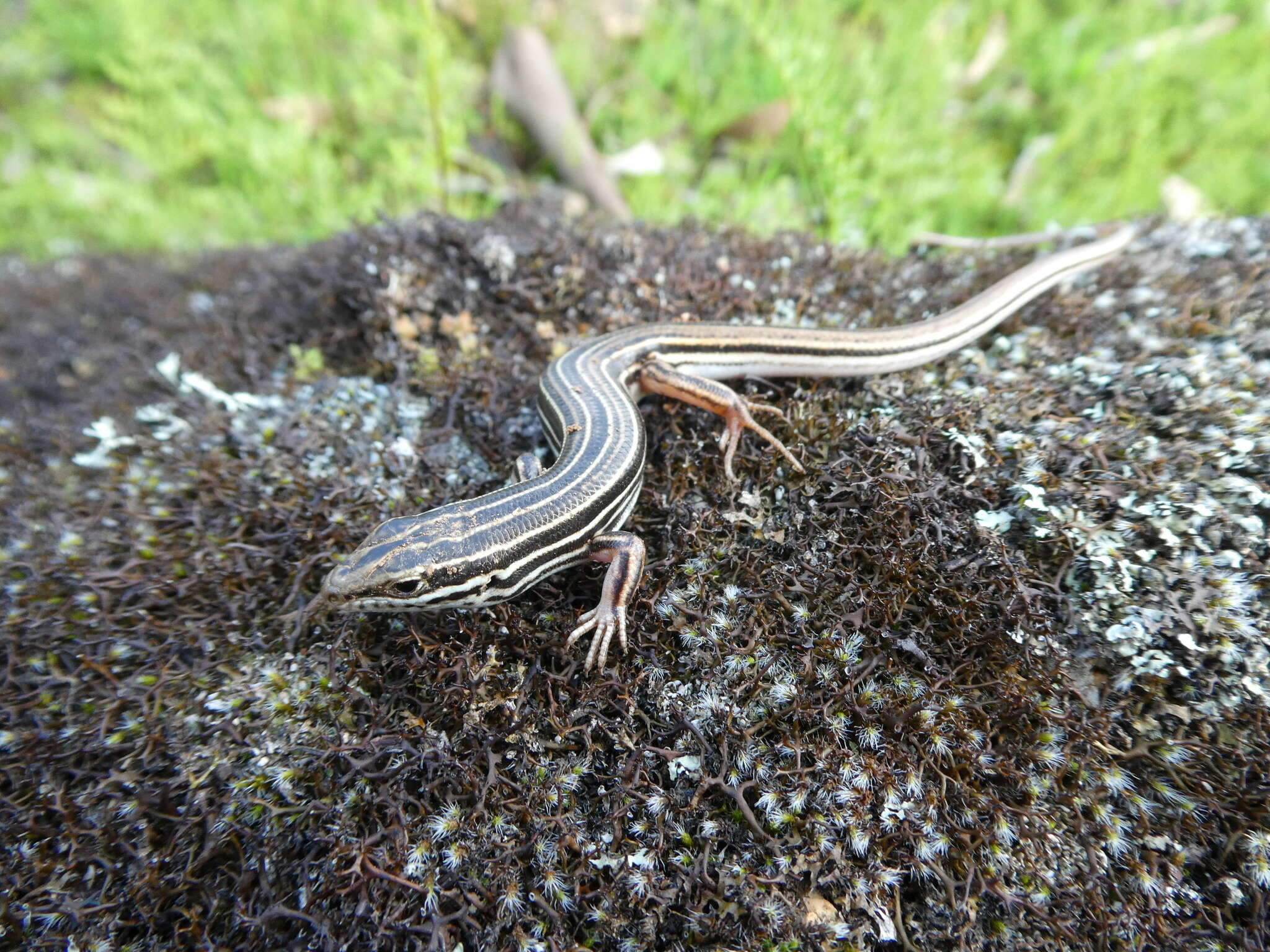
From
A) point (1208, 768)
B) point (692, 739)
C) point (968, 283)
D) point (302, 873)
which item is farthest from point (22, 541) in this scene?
point (968, 283)

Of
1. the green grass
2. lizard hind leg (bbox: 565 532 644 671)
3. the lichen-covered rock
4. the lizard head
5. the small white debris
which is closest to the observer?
the lichen-covered rock

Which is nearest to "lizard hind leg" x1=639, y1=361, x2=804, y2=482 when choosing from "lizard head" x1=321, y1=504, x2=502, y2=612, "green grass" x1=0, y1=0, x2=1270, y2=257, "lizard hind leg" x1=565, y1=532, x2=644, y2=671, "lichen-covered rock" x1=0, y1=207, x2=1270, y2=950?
"lichen-covered rock" x1=0, y1=207, x2=1270, y2=950

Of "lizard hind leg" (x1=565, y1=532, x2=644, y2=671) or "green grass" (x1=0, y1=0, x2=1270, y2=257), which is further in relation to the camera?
"green grass" (x1=0, y1=0, x2=1270, y2=257)

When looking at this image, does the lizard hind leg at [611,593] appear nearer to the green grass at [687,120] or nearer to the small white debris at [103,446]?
the small white debris at [103,446]

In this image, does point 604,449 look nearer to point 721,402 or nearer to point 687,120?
point 721,402

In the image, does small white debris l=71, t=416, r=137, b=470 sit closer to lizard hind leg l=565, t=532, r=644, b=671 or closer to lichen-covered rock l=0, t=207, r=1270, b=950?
lichen-covered rock l=0, t=207, r=1270, b=950

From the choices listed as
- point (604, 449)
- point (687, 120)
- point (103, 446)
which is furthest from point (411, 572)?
point (687, 120)
